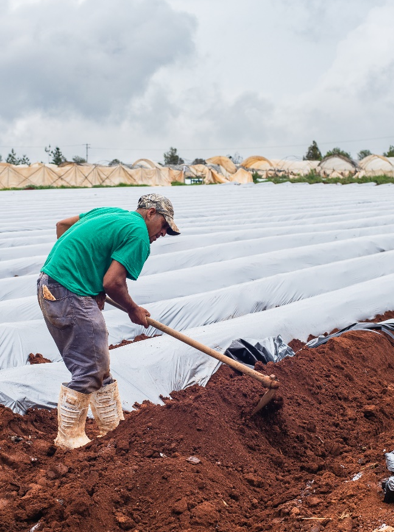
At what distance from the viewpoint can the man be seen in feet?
8.30

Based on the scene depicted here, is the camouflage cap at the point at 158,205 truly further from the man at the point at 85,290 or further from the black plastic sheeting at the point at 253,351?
the black plastic sheeting at the point at 253,351

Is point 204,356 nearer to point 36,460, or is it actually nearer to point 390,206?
point 36,460

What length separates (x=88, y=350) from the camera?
2.60 m

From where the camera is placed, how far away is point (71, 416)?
103 inches

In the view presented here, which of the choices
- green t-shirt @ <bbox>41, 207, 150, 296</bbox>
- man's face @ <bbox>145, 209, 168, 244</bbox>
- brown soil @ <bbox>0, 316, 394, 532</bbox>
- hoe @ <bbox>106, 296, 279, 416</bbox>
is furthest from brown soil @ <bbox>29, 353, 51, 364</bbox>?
man's face @ <bbox>145, 209, 168, 244</bbox>

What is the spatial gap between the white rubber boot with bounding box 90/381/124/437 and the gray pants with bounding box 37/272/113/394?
0.13m

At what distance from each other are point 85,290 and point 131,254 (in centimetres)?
31

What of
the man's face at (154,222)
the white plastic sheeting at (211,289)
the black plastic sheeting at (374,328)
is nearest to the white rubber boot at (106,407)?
the white plastic sheeting at (211,289)

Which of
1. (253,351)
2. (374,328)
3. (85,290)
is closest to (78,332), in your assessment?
(85,290)

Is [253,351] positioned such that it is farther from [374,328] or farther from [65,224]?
[65,224]

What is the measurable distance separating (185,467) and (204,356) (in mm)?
1205

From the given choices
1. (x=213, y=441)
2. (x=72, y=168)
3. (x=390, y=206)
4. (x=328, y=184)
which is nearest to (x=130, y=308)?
(x=213, y=441)

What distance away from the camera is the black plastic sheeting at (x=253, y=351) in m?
3.59

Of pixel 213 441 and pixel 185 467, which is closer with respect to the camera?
pixel 185 467
